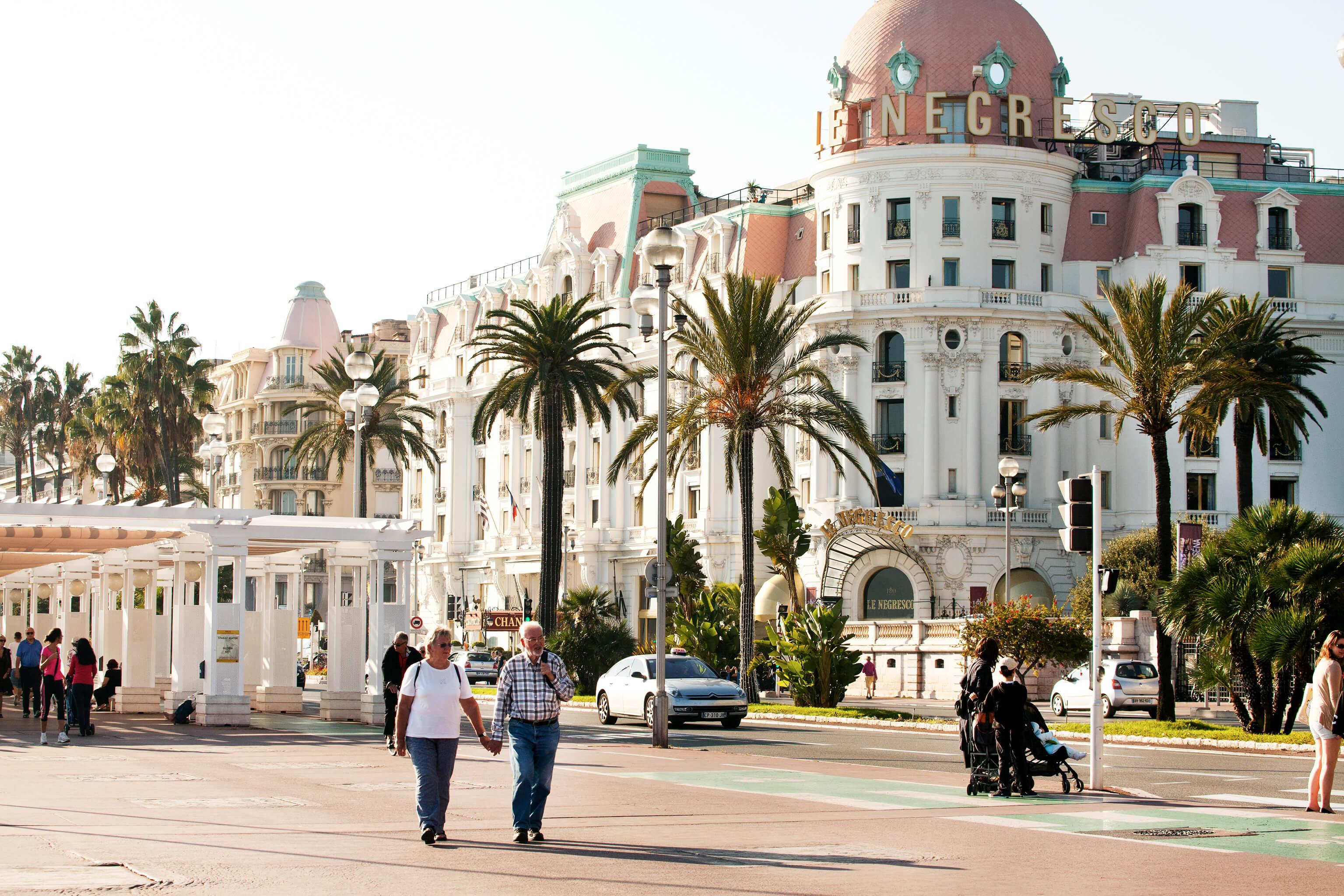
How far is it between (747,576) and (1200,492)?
104 ft

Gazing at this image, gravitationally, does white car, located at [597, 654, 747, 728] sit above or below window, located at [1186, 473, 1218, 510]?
below

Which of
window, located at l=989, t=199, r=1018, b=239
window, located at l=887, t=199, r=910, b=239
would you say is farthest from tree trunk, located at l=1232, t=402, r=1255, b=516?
window, located at l=887, t=199, r=910, b=239

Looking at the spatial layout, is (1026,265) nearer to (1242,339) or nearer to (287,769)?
(1242,339)

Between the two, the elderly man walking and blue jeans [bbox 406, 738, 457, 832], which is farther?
the elderly man walking

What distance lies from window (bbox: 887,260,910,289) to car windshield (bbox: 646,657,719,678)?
1372 inches

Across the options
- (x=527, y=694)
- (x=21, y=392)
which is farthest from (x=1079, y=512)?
(x=21, y=392)

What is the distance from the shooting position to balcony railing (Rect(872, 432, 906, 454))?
216 ft

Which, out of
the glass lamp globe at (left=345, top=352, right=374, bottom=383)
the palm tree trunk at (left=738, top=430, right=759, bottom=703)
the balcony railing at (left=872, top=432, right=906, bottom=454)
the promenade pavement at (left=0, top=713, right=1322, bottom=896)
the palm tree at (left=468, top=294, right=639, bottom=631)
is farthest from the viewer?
the balcony railing at (left=872, top=432, right=906, bottom=454)

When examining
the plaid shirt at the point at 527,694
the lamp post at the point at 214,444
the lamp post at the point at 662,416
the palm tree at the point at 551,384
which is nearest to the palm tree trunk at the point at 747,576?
the palm tree at the point at 551,384

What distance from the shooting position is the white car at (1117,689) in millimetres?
41469

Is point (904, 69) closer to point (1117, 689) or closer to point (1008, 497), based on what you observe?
point (1008, 497)

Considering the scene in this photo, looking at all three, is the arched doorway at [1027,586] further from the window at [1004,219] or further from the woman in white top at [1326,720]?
the woman in white top at [1326,720]

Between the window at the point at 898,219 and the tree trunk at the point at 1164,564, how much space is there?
102 ft

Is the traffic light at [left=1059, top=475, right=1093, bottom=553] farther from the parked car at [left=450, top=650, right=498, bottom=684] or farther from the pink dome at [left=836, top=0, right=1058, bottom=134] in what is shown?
the pink dome at [left=836, top=0, right=1058, bottom=134]
